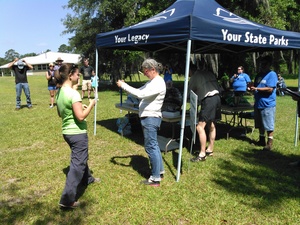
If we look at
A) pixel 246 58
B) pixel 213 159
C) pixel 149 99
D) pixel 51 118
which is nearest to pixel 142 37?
pixel 149 99

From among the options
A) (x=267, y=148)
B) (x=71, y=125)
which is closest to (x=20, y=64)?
(x=71, y=125)

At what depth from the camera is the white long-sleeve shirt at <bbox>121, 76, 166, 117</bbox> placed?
3.49m

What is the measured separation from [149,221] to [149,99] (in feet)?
4.90

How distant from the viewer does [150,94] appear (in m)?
3.50

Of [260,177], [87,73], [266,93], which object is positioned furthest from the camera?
[87,73]

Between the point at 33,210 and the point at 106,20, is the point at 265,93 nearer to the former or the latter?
the point at 33,210

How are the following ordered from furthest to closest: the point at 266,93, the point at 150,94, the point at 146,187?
the point at 266,93 < the point at 146,187 < the point at 150,94

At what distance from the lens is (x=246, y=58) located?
55.0ft

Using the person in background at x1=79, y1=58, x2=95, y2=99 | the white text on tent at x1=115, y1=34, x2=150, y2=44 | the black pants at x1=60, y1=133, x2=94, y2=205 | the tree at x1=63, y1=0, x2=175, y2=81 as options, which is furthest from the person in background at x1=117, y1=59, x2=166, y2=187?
the tree at x1=63, y1=0, x2=175, y2=81

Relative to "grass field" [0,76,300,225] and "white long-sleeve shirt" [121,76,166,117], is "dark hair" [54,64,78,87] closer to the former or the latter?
"white long-sleeve shirt" [121,76,166,117]

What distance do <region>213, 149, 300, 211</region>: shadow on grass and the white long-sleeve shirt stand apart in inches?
58.9

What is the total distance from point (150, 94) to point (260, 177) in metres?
2.24

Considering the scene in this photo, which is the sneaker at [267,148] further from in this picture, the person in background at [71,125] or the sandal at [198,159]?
the person in background at [71,125]

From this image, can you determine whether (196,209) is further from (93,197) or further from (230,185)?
(93,197)
